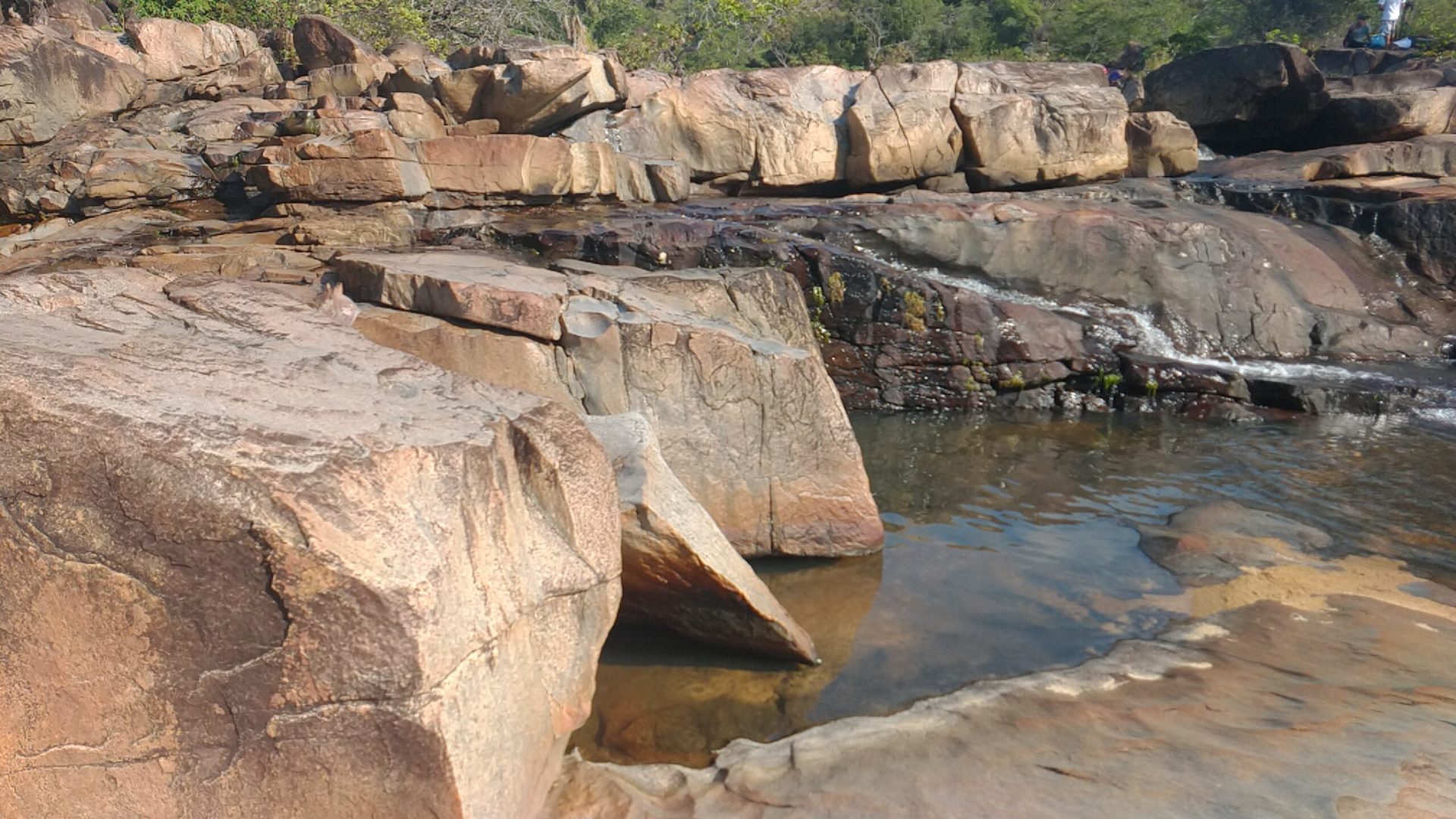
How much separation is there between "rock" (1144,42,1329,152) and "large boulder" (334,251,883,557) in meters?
14.4

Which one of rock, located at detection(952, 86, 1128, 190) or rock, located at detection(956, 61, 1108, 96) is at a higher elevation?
rock, located at detection(956, 61, 1108, 96)

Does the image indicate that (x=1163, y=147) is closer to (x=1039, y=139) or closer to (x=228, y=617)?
(x=1039, y=139)

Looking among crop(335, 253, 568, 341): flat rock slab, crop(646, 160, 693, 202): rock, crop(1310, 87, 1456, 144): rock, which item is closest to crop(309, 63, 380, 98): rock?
crop(646, 160, 693, 202): rock

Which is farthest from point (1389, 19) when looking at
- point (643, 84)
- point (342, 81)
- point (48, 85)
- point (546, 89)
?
point (48, 85)

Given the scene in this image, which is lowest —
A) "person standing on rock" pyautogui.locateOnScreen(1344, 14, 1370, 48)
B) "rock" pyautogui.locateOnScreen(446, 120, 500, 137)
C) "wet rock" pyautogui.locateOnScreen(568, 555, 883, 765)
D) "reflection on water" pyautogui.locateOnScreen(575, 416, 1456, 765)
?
"reflection on water" pyautogui.locateOnScreen(575, 416, 1456, 765)

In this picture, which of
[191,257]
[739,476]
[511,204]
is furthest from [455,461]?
[511,204]

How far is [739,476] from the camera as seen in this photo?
5.08m

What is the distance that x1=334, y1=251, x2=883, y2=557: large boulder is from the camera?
4.99 metres

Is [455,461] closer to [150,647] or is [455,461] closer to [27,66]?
[150,647]

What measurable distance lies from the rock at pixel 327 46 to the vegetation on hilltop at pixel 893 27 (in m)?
5.62

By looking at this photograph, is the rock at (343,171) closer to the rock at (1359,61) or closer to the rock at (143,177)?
the rock at (143,177)

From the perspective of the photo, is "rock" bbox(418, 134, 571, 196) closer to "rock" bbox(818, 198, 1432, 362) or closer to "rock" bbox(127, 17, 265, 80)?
"rock" bbox(818, 198, 1432, 362)

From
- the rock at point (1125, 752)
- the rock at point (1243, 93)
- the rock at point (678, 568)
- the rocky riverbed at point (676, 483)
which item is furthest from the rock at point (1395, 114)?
the rock at point (678, 568)

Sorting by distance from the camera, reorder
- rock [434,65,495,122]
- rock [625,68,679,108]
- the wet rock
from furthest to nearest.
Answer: rock [625,68,679,108]
rock [434,65,495,122]
the wet rock
